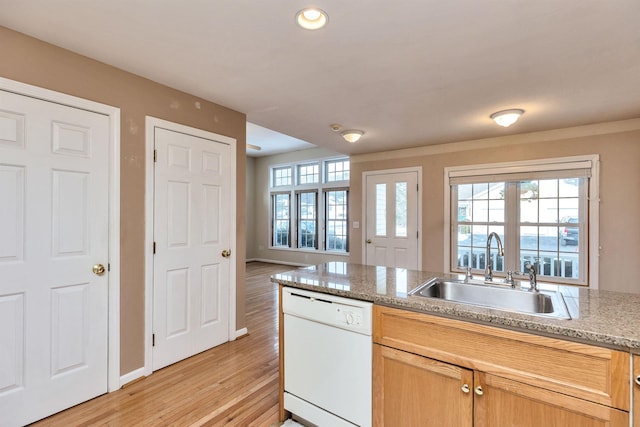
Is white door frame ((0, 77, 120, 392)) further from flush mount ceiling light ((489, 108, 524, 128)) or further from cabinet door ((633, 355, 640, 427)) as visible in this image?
flush mount ceiling light ((489, 108, 524, 128))

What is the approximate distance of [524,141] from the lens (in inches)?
159

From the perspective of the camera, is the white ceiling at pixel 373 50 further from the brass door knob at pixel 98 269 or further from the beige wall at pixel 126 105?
the brass door knob at pixel 98 269

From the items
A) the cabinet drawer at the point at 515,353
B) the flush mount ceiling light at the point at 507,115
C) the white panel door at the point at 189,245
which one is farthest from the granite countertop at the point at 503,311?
the flush mount ceiling light at the point at 507,115

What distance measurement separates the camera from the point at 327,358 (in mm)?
1732

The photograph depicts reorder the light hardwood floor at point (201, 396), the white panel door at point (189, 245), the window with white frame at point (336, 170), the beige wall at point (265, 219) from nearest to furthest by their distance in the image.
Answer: the light hardwood floor at point (201, 396)
the white panel door at point (189, 245)
the window with white frame at point (336, 170)
the beige wall at point (265, 219)

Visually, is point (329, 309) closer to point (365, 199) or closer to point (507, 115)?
point (507, 115)

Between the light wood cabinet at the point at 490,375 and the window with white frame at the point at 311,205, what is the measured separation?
536 centimetres

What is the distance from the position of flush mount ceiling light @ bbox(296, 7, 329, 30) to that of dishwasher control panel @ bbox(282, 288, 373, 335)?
1516mm

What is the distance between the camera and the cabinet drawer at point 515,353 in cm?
109

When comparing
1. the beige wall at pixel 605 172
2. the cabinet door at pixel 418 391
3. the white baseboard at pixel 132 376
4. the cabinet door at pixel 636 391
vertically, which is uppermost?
the beige wall at pixel 605 172

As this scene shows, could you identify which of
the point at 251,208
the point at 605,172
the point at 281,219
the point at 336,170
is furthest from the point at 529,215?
the point at 251,208

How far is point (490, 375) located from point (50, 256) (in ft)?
8.37

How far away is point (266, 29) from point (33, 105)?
4.94 ft

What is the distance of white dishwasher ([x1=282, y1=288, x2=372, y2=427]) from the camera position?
5.29 ft
